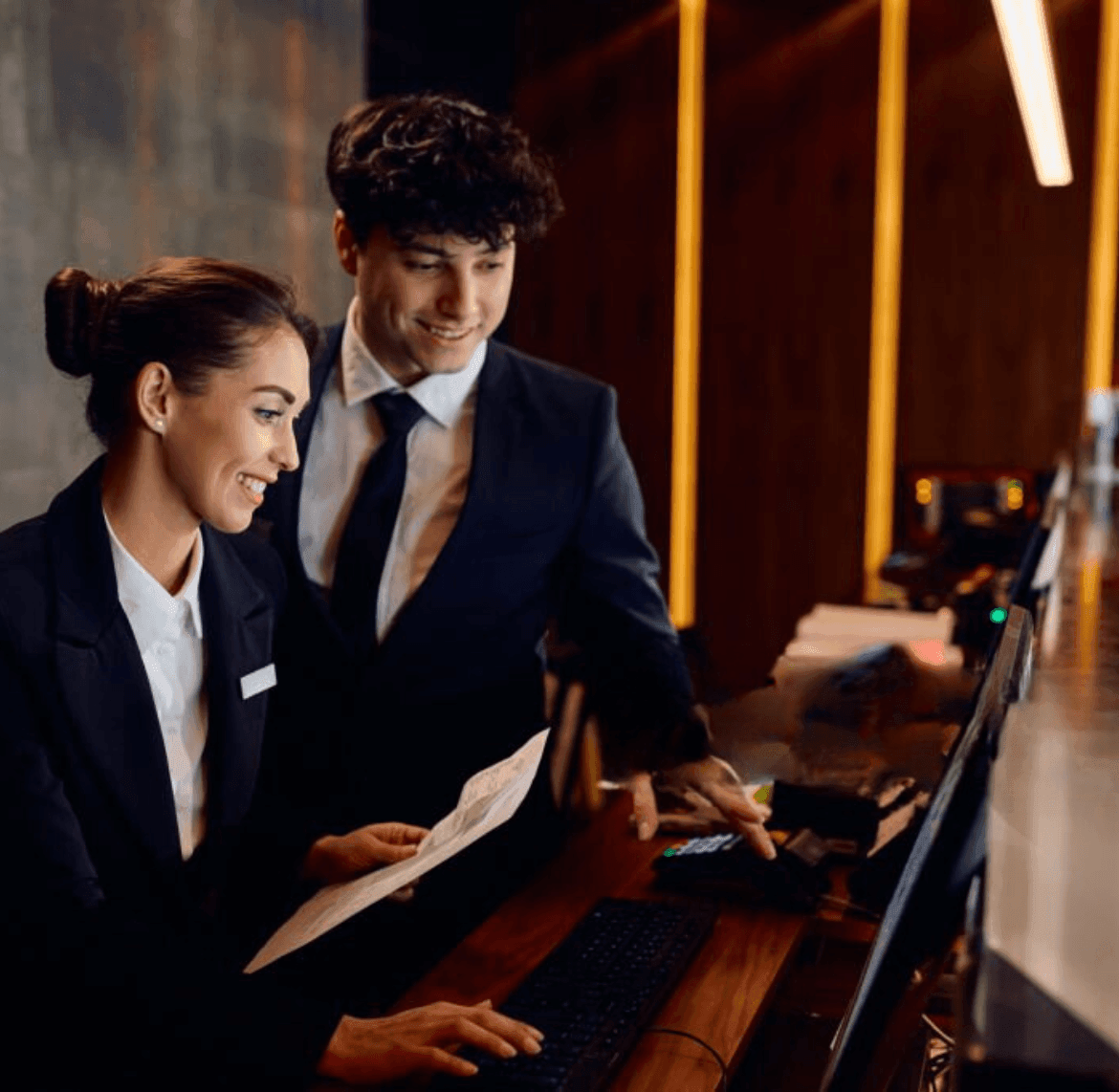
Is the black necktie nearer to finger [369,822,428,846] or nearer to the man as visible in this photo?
the man

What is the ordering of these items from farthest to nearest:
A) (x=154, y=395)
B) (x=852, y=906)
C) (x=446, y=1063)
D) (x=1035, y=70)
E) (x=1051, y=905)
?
(x=1035, y=70) < (x=852, y=906) < (x=154, y=395) < (x=446, y=1063) < (x=1051, y=905)

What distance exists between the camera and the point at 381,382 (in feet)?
6.39

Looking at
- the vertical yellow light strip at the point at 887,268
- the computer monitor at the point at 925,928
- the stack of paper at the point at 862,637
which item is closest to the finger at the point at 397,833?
the computer monitor at the point at 925,928

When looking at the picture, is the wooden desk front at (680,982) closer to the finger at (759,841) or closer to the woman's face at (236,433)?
the finger at (759,841)

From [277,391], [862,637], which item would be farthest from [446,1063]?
[862,637]

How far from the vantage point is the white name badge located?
5.02ft

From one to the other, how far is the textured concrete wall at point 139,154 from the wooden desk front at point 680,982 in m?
1.06

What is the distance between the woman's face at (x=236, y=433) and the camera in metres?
1.42

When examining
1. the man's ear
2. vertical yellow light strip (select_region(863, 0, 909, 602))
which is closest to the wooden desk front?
the man's ear

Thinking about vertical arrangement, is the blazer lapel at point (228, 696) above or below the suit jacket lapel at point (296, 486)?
below

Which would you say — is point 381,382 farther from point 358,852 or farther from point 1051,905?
point 1051,905

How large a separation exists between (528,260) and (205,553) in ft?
15.7

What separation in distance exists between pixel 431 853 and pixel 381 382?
2.96ft

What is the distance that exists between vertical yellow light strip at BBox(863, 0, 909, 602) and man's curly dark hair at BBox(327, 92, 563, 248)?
4.04 meters
